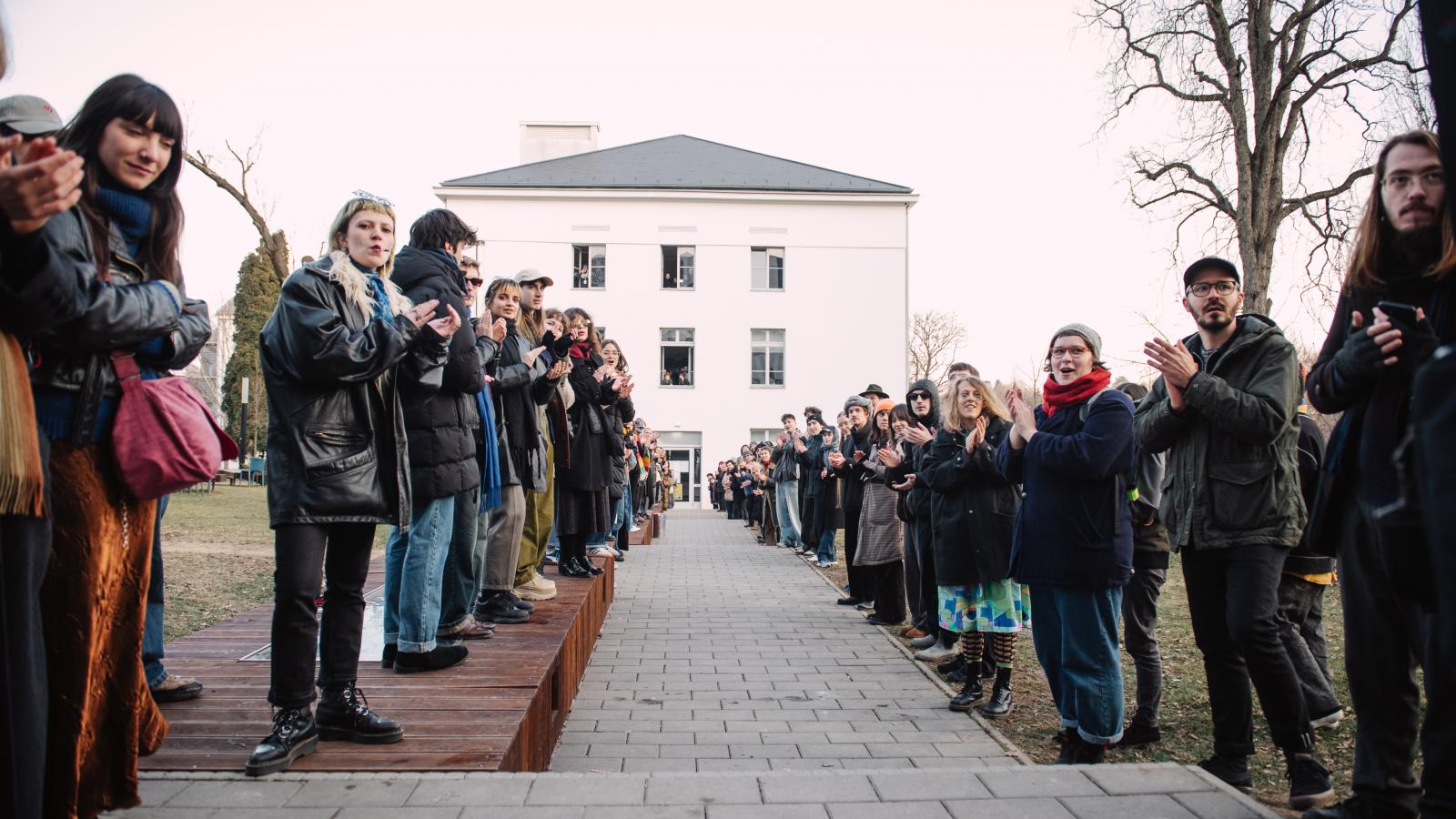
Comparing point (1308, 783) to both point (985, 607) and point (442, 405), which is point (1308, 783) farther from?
point (442, 405)

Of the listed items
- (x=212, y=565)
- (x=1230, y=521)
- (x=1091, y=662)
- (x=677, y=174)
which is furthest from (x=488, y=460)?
(x=677, y=174)

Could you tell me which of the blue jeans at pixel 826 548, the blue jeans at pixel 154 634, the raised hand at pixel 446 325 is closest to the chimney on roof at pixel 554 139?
the blue jeans at pixel 826 548

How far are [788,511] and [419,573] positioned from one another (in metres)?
14.3

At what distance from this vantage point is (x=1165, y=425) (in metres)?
4.37

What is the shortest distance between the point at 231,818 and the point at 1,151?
1871 millimetres

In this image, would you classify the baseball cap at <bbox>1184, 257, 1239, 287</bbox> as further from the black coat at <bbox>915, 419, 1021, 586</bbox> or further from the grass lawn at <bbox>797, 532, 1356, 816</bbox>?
the black coat at <bbox>915, 419, 1021, 586</bbox>

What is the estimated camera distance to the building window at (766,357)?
4175 cm

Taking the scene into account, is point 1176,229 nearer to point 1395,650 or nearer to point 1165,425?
point 1165,425

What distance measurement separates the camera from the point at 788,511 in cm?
1852

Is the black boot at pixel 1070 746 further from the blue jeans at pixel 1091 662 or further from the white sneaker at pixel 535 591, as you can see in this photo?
the white sneaker at pixel 535 591

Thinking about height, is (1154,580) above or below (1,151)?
below

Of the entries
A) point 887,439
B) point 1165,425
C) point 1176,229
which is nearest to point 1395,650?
point 1165,425

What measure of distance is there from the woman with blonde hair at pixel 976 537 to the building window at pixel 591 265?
36060 millimetres

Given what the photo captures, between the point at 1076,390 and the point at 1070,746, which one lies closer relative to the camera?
the point at 1070,746
